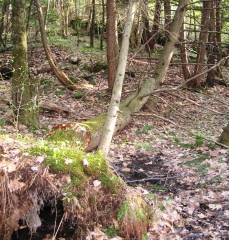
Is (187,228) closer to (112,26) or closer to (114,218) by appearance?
(114,218)

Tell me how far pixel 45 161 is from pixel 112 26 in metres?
7.83

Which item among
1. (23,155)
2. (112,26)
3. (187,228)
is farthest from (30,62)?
(187,228)

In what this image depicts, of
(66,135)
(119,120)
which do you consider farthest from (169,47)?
(66,135)

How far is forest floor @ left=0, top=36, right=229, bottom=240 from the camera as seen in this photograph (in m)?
4.24

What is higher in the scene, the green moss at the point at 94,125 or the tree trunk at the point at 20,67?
the tree trunk at the point at 20,67

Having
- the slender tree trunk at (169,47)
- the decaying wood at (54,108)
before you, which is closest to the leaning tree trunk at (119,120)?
the slender tree trunk at (169,47)

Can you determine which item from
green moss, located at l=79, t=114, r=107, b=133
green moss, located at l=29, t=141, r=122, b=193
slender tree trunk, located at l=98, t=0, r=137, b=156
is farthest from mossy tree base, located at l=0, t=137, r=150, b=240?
green moss, located at l=79, t=114, r=107, b=133

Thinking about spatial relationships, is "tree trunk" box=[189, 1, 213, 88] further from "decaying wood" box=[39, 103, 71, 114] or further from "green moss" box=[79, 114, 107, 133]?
"green moss" box=[79, 114, 107, 133]

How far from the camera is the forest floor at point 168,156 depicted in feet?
13.9

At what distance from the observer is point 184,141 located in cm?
791

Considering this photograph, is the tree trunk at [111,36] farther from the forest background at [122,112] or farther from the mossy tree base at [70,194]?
the mossy tree base at [70,194]

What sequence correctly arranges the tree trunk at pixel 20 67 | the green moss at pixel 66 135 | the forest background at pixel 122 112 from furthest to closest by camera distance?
the tree trunk at pixel 20 67 → the green moss at pixel 66 135 → the forest background at pixel 122 112

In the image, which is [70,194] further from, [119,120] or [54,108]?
[54,108]

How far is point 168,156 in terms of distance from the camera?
697cm
